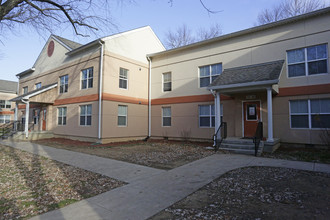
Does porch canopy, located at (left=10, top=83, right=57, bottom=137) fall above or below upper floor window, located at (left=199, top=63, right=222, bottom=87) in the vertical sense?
below

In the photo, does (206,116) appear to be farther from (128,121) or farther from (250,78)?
(128,121)

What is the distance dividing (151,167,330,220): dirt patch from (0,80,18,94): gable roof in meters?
37.1

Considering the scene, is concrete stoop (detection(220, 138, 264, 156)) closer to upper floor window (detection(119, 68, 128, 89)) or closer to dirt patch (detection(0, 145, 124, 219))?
dirt patch (detection(0, 145, 124, 219))

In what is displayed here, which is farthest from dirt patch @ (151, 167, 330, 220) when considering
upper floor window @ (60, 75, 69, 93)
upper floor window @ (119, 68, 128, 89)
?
upper floor window @ (60, 75, 69, 93)

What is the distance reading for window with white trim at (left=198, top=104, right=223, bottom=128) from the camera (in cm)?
1357

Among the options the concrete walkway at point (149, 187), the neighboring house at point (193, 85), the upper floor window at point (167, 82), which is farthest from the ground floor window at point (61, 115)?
the concrete walkway at point (149, 187)

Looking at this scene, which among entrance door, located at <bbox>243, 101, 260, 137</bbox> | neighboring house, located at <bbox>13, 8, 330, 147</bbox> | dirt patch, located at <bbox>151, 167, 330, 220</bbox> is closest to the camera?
dirt patch, located at <bbox>151, 167, 330, 220</bbox>

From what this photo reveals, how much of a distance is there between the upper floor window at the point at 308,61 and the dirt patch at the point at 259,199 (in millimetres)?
6743

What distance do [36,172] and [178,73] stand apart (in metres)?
11.4

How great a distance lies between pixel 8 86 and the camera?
32.8 meters

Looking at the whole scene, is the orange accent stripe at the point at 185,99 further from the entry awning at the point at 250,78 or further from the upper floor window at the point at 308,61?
the upper floor window at the point at 308,61

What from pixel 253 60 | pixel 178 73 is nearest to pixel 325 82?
pixel 253 60

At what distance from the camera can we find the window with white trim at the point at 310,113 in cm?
1005

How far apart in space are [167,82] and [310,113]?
9728 mm
